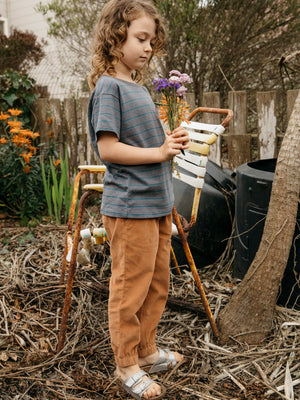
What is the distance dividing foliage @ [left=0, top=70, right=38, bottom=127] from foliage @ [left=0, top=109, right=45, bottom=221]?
9.9 inches

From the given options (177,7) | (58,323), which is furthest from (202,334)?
(177,7)

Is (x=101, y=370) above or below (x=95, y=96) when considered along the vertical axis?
below

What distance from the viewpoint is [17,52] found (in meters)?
8.20

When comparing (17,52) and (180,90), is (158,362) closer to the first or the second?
(180,90)

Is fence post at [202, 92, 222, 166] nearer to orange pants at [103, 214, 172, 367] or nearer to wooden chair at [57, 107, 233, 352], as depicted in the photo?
wooden chair at [57, 107, 233, 352]

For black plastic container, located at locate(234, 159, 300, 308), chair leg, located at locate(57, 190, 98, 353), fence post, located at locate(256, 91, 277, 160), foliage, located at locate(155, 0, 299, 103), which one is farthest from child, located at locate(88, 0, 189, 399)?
foliage, located at locate(155, 0, 299, 103)

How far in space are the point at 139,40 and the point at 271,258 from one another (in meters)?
1.14

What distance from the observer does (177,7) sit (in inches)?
195

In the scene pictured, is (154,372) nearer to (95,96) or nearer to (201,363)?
(201,363)

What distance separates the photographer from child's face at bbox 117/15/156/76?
168 centimetres

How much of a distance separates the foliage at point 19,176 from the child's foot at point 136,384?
238cm

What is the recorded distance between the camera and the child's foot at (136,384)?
1.82 m

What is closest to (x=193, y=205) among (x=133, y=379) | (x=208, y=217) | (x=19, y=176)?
(x=208, y=217)

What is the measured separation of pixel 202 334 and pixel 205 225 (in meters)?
0.78
